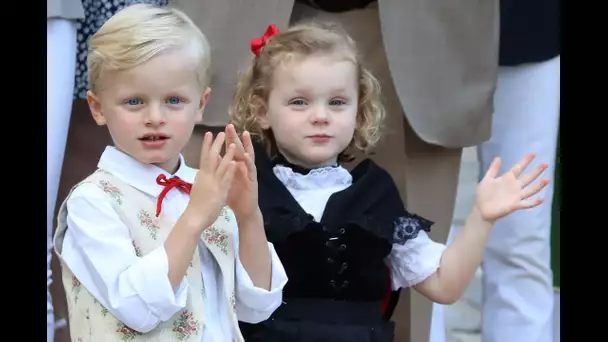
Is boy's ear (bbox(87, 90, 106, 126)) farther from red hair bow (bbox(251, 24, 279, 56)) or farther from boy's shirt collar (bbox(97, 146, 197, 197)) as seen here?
red hair bow (bbox(251, 24, 279, 56))

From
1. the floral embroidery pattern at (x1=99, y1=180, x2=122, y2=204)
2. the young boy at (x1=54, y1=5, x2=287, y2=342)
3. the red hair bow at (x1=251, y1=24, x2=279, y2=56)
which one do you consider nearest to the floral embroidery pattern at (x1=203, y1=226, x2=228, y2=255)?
the young boy at (x1=54, y1=5, x2=287, y2=342)

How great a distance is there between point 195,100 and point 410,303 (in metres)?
0.62

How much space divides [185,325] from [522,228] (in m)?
0.70

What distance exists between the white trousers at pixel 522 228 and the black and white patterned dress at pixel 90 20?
61 cm

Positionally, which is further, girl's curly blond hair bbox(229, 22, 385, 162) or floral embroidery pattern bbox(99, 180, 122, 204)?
girl's curly blond hair bbox(229, 22, 385, 162)

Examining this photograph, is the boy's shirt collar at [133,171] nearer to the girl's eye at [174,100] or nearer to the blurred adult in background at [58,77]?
the girl's eye at [174,100]

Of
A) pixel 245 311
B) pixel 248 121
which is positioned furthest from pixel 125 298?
pixel 248 121

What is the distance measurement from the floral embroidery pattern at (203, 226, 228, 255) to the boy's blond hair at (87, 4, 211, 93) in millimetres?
183

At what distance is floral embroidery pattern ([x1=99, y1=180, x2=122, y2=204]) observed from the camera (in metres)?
1.06

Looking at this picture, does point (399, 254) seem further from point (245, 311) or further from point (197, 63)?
point (197, 63)

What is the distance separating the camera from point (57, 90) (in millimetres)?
1313

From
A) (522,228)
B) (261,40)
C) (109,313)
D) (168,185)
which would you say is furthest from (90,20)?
(522,228)

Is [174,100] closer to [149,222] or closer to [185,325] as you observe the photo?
[149,222]

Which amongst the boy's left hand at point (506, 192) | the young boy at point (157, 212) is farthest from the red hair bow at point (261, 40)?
the boy's left hand at point (506, 192)
